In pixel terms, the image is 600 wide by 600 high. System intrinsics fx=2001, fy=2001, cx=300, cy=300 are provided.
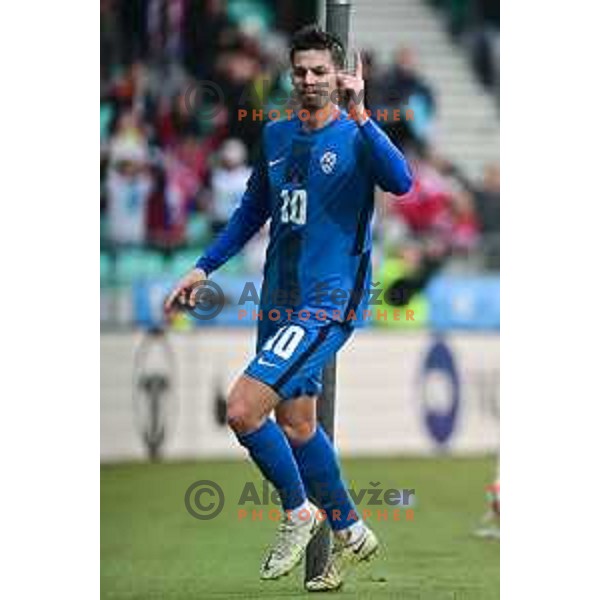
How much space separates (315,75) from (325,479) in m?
1.44

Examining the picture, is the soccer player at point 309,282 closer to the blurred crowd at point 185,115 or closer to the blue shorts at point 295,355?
the blue shorts at point 295,355

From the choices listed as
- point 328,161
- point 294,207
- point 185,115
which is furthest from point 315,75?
point 185,115

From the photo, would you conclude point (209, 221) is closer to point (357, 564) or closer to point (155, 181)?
point (155, 181)

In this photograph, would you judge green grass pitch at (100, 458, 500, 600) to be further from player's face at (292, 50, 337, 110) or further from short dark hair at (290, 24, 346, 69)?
short dark hair at (290, 24, 346, 69)

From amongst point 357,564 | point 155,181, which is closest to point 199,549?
point 357,564

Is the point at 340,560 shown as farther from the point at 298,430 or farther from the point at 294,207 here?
the point at 294,207

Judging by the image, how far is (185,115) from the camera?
1295cm

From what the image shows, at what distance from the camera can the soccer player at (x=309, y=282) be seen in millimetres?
6977
